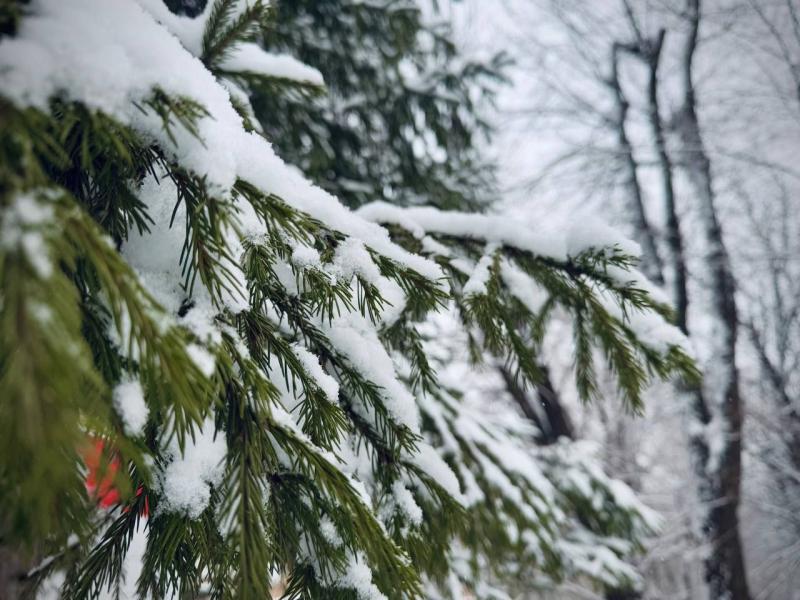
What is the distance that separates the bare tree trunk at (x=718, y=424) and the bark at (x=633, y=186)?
856 millimetres


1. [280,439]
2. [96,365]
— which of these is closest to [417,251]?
[280,439]

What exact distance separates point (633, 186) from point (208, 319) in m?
6.57

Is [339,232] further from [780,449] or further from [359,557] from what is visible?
[780,449]

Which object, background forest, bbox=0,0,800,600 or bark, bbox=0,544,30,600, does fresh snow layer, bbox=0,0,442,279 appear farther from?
bark, bbox=0,544,30,600

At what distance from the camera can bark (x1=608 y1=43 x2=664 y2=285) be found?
578 centimetres

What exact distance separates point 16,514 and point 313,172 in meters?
2.99

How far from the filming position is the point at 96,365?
0.65 meters

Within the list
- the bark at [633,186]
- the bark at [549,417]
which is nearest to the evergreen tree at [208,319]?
the bark at [633,186]

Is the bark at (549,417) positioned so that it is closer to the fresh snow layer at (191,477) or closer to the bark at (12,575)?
the bark at (12,575)

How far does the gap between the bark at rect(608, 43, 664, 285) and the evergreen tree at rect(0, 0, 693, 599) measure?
5123 mm

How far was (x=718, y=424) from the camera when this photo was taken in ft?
14.4

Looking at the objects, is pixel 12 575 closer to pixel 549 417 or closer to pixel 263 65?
pixel 263 65

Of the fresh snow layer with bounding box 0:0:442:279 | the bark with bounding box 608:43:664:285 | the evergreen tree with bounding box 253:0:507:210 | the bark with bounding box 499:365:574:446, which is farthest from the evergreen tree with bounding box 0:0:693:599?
the bark with bounding box 499:365:574:446

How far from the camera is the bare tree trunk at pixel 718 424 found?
421cm
